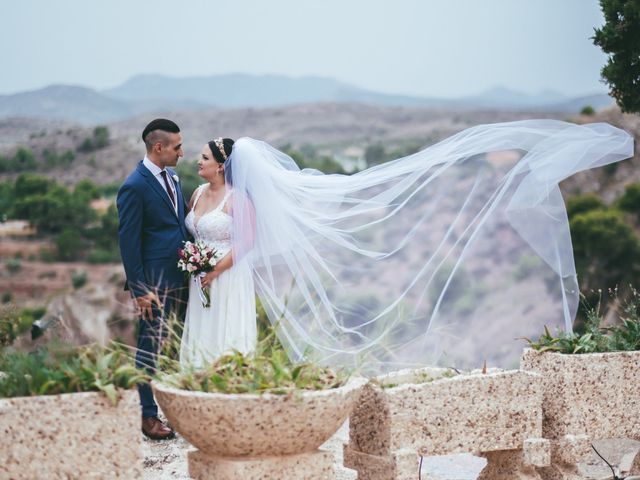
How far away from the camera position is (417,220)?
6.58 metres

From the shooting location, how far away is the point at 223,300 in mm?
6250

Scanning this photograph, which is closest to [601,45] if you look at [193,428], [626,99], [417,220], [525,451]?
[626,99]

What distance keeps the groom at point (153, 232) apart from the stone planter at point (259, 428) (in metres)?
1.67

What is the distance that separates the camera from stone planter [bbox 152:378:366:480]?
4.23 meters

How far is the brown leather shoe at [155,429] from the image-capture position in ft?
20.6

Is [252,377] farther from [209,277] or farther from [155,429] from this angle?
[155,429]

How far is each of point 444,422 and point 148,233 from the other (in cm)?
243

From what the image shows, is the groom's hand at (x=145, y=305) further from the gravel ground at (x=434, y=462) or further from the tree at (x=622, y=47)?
the tree at (x=622, y=47)

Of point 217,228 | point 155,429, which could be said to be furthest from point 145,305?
point 155,429

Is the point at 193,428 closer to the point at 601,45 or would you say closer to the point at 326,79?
the point at 601,45

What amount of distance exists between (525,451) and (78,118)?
139ft

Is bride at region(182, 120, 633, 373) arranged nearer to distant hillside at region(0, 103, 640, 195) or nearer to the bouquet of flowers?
the bouquet of flowers

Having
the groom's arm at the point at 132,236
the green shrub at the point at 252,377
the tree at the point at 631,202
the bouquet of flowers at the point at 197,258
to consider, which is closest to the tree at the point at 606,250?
the tree at the point at 631,202

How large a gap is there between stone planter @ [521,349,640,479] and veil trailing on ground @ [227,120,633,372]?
1.51 feet
